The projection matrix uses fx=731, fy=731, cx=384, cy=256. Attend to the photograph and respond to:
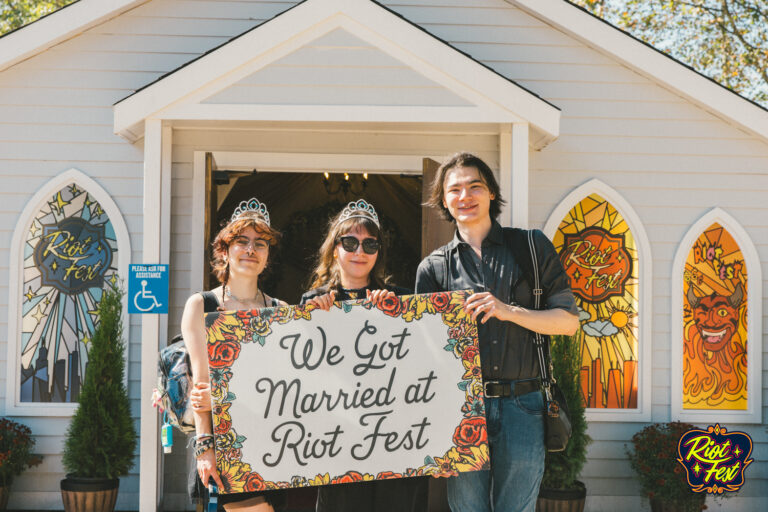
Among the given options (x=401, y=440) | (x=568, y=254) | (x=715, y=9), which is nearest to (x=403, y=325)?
(x=401, y=440)

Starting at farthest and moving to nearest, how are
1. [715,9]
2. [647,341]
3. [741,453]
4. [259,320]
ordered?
[715,9], [647,341], [741,453], [259,320]

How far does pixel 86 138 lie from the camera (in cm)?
595

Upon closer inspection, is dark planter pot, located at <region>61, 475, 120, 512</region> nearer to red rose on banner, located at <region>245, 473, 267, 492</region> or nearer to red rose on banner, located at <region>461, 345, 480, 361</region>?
red rose on banner, located at <region>245, 473, 267, 492</region>

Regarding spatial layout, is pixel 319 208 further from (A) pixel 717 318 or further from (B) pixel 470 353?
(B) pixel 470 353

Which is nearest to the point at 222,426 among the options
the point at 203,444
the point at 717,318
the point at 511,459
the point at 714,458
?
the point at 203,444

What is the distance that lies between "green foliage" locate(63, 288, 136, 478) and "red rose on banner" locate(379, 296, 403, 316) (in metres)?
3.13

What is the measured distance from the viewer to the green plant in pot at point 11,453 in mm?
5449

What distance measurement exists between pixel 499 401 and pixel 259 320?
1.02m

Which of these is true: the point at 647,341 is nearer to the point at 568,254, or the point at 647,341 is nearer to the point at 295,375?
the point at 568,254

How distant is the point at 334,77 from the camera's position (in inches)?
184

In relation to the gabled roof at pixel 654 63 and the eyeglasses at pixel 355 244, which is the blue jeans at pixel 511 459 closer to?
the eyeglasses at pixel 355 244

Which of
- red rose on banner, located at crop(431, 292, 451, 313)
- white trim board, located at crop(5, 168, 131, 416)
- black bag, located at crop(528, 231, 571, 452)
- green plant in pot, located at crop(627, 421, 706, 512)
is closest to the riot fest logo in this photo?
green plant in pot, located at crop(627, 421, 706, 512)

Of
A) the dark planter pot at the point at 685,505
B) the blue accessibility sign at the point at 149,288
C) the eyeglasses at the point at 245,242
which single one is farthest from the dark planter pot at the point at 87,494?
the dark planter pot at the point at 685,505

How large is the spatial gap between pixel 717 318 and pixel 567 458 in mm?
1886
